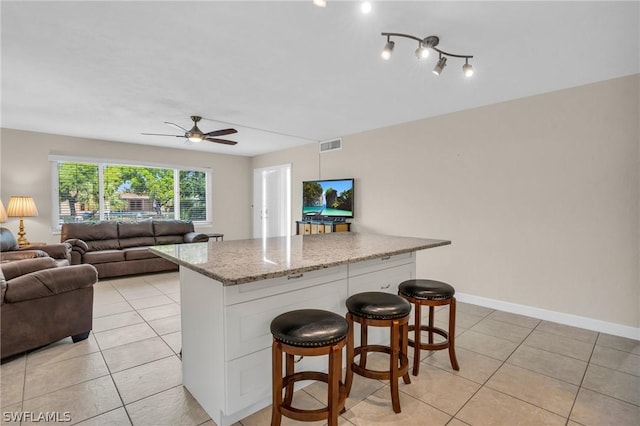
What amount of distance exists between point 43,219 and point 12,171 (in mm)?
898

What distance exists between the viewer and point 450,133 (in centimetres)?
408

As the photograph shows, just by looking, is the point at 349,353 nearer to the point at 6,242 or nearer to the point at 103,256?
the point at 103,256

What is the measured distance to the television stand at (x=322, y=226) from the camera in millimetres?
5273

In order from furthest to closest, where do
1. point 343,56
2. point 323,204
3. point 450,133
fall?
point 323,204
point 450,133
point 343,56

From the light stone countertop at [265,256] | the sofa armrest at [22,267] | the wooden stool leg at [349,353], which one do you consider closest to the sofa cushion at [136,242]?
the sofa armrest at [22,267]

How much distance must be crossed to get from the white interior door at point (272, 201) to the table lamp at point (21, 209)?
4.19 m

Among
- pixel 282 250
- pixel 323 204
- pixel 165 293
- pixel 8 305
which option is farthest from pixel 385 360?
pixel 323 204

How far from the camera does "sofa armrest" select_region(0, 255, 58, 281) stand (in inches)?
106

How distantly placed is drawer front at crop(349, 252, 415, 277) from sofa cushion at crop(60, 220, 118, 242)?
533 cm

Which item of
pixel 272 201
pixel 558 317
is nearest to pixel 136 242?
pixel 272 201

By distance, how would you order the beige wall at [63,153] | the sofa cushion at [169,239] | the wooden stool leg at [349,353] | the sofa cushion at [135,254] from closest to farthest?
the wooden stool leg at [349,353]
the beige wall at [63,153]
the sofa cushion at [135,254]
the sofa cushion at [169,239]

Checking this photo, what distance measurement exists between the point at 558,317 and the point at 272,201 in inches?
225

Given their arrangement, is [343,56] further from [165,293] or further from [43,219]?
[43,219]

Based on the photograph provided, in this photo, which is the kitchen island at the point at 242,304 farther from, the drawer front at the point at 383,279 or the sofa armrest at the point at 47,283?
the sofa armrest at the point at 47,283
